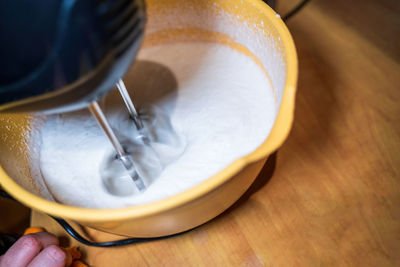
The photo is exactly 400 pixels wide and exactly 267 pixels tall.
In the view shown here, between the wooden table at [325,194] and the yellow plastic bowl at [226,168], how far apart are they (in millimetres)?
49

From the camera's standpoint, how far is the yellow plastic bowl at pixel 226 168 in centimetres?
22

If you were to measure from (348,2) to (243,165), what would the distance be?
411 mm

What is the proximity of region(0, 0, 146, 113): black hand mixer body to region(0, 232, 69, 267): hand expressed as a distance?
171 mm

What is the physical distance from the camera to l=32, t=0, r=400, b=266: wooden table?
Result: 1.04ft

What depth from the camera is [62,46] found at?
0.57ft

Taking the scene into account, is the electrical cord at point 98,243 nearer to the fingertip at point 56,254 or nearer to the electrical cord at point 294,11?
the fingertip at point 56,254

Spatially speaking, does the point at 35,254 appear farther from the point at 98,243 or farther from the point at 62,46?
the point at 62,46

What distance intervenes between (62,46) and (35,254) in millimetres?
243

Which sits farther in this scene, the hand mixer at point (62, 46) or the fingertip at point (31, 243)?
the fingertip at point (31, 243)

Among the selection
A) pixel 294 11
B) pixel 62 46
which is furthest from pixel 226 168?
pixel 294 11

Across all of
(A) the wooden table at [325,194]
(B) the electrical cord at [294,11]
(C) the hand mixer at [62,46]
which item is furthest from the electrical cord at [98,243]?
(B) the electrical cord at [294,11]

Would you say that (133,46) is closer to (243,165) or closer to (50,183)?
(243,165)

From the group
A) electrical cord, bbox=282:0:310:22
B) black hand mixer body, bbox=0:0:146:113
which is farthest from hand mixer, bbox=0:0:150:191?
electrical cord, bbox=282:0:310:22

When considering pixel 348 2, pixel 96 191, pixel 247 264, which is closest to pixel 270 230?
pixel 247 264
